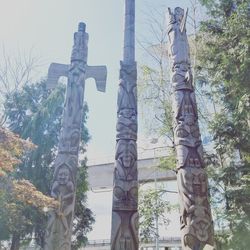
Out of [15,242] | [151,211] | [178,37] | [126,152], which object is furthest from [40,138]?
[178,37]

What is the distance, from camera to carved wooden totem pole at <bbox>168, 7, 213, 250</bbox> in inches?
250

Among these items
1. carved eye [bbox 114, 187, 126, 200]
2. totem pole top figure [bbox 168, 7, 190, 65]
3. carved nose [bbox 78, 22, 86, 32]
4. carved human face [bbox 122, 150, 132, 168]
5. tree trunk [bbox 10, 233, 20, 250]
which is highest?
carved nose [bbox 78, 22, 86, 32]

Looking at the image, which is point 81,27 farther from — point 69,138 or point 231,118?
point 231,118

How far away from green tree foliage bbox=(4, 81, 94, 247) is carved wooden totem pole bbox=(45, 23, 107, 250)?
4.34m

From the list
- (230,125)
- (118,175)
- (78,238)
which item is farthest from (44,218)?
(230,125)

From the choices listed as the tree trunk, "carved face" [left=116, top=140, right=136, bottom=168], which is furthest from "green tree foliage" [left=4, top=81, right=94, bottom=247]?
"carved face" [left=116, top=140, right=136, bottom=168]

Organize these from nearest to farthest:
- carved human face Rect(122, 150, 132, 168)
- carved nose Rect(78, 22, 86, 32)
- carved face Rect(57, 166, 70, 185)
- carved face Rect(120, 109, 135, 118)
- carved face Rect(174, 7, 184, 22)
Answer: carved human face Rect(122, 150, 132, 168) → carved face Rect(57, 166, 70, 185) → carved face Rect(120, 109, 135, 118) → carved face Rect(174, 7, 184, 22) → carved nose Rect(78, 22, 86, 32)

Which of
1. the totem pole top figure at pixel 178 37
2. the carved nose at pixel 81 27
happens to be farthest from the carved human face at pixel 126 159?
the carved nose at pixel 81 27

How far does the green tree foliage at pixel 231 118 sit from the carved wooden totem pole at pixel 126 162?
267 cm

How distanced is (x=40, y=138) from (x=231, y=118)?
7.35 m

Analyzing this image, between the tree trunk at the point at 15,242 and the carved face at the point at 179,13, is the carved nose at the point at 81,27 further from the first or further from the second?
the tree trunk at the point at 15,242

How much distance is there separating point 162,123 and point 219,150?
3.55 m

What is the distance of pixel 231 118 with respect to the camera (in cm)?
1033

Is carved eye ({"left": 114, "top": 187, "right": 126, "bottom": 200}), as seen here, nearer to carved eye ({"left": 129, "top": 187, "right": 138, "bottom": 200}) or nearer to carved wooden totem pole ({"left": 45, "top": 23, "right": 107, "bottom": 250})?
carved eye ({"left": 129, "top": 187, "right": 138, "bottom": 200})
